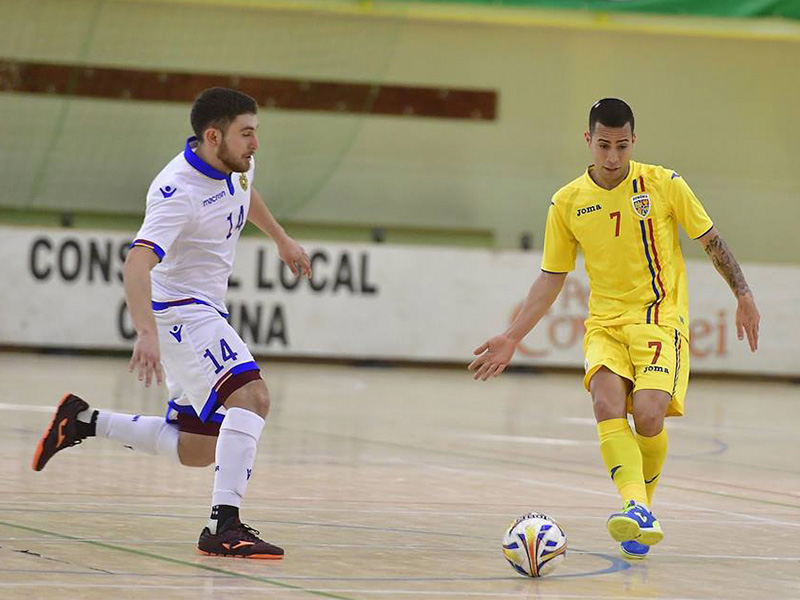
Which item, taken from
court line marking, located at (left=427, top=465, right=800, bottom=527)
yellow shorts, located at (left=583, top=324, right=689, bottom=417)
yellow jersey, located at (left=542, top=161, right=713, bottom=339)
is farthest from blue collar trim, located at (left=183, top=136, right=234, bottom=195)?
court line marking, located at (left=427, top=465, right=800, bottom=527)

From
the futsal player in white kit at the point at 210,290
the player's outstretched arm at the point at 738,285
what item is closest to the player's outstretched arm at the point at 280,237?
the futsal player in white kit at the point at 210,290

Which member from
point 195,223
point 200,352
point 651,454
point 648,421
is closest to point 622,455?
point 648,421

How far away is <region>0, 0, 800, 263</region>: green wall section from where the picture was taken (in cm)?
1858

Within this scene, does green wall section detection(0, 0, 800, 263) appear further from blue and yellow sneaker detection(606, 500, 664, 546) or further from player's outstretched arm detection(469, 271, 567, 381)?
blue and yellow sneaker detection(606, 500, 664, 546)

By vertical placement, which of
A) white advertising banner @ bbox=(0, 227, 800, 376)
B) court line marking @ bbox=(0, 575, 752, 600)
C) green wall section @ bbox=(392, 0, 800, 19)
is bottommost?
court line marking @ bbox=(0, 575, 752, 600)

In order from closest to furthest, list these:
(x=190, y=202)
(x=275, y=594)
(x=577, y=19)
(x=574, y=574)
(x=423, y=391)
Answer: (x=275, y=594) → (x=574, y=574) → (x=190, y=202) → (x=423, y=391) → (x=577, y=19)

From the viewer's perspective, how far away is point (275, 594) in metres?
4.81

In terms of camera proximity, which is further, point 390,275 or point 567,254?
point 390,275

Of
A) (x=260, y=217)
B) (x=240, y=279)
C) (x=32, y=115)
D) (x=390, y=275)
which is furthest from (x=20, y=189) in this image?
(x=260, y=217)

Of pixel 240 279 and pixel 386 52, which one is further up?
pixel 386 52

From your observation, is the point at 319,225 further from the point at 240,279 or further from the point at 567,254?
the point at 567,254

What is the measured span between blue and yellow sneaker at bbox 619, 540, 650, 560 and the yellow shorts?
631 mm

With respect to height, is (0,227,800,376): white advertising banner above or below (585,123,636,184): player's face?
above

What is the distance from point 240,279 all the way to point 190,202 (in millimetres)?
12042
